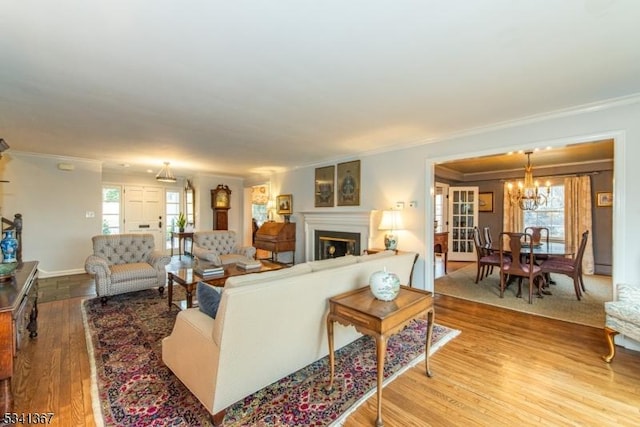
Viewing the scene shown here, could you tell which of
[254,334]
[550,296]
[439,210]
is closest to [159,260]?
[254,334]

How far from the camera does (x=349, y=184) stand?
5.44 meters

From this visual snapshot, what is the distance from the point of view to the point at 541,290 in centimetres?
439

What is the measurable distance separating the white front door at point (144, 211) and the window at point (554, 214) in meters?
9.76

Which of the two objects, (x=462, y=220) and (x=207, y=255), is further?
(x=462, y=220)

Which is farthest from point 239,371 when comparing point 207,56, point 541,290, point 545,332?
point 541,290

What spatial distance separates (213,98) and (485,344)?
12.0 ft

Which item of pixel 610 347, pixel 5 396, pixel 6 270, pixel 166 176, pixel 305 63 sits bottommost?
pixel 610 347

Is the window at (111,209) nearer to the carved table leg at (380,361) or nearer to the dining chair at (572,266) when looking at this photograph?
the carved table leg at (380,361)

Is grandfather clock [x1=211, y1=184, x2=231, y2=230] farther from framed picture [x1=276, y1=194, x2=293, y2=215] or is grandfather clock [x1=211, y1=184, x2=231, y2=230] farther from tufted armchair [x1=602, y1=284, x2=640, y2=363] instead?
tufted armchair [x1=602, y1=284, x2=640, y2=363]

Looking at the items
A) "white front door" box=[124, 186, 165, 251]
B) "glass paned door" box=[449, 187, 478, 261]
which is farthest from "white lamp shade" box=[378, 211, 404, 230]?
"white front door" box=[124, 186, 165, 251]

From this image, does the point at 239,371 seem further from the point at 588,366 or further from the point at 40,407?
the point at 588,366

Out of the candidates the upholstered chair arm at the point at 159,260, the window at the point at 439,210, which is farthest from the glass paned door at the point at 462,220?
the upholstered chair arm at the point at 159,260

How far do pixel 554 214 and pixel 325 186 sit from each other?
536 centimetres

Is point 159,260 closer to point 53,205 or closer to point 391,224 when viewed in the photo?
point 53,205
